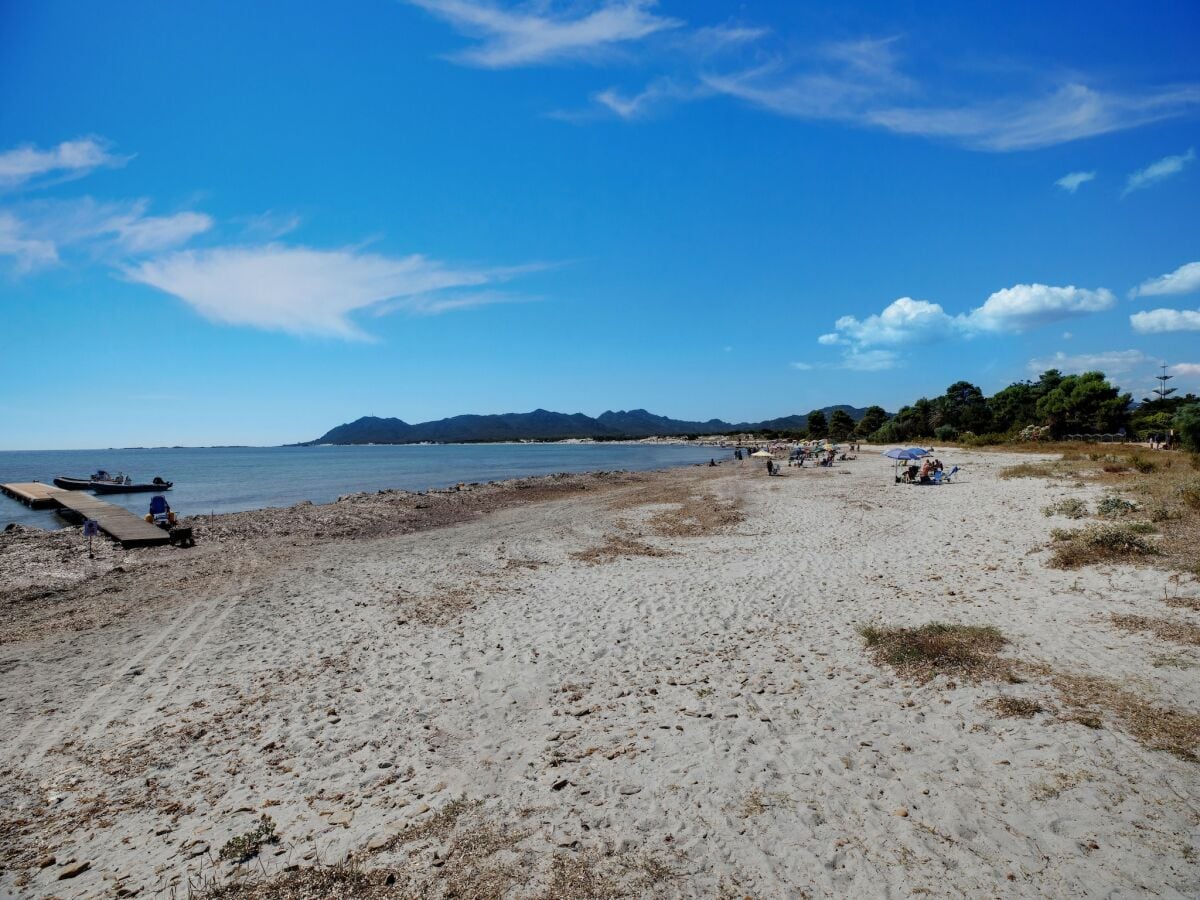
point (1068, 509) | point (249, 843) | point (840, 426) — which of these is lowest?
point (249, 843)

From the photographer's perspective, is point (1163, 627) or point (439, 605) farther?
point (439, 605)

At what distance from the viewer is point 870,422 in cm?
10838

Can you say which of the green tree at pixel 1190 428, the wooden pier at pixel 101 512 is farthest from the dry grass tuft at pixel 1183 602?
the green tree at pixel 1190 428

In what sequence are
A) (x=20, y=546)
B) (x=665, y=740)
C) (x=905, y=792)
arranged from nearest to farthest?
(x=905, y=792), (x=665, y=740), (x=20, y=546)

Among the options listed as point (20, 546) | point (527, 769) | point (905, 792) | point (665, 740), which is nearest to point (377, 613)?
point (527, 769)

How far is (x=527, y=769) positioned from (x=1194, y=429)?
145 feet

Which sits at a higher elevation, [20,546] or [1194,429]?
[1194,429]

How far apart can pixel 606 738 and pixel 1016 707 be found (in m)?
4.60

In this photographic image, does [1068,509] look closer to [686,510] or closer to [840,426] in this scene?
[686,510]

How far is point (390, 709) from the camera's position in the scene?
720 centimetres

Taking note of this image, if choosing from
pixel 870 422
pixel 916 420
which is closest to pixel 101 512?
pixel 916 420

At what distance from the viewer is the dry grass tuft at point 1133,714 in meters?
5.30

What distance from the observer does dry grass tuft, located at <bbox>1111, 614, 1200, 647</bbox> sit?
750 cm

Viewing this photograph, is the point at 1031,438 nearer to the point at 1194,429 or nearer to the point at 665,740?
the point at 1194,429
